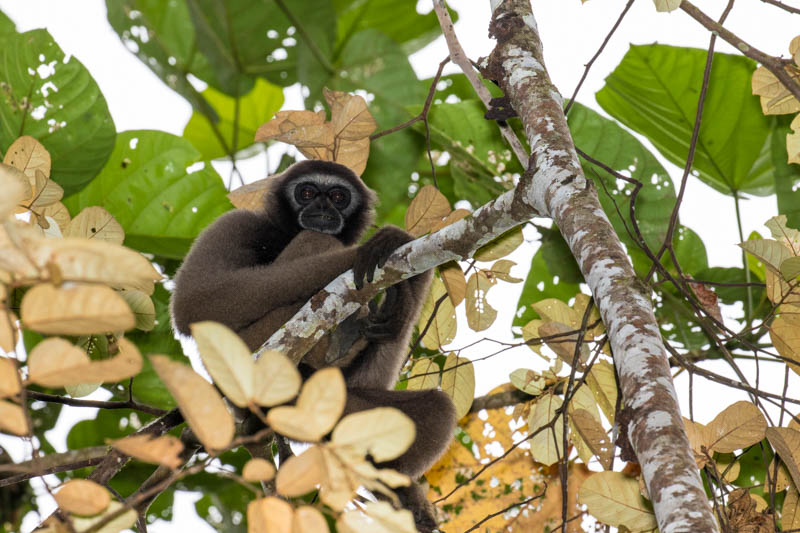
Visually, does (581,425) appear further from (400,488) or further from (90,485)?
(90,485)

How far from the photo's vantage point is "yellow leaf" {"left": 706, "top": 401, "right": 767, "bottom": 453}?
290 centimetres

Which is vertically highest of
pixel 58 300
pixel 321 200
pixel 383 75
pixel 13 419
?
pixel 383 75

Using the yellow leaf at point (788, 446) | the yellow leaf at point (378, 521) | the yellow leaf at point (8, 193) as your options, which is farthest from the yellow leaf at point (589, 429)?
the yellow leaf at point (8, 193)

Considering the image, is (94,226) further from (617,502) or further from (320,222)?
(617,502)

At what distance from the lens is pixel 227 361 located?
1568mm

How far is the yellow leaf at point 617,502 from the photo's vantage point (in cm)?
273

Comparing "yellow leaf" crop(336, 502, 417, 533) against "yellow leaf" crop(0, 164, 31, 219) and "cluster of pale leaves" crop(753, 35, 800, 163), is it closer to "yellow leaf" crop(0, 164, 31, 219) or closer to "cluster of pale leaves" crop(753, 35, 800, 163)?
"yellow leaf" crop(0, 164, 31, 219)

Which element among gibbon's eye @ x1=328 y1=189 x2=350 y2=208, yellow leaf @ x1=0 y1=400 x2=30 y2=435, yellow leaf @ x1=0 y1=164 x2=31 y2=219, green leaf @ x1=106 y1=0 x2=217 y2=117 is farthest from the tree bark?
green leaf @ x1=106 y1=0 x2=217 y2=117

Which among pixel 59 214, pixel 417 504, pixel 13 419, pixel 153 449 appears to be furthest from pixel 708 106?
A: pixel 13 419

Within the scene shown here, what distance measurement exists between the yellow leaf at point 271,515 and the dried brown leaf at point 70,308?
1.52 feet

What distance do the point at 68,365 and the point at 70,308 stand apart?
128mm

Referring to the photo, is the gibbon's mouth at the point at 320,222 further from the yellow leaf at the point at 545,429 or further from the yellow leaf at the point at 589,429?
the yellow leaf at the point at 589,429

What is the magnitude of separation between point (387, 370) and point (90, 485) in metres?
3.23

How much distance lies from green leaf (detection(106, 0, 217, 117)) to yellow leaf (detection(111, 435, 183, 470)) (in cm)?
469
